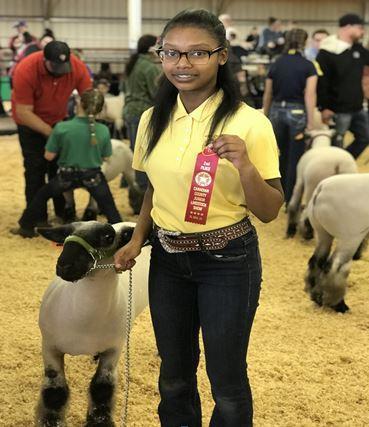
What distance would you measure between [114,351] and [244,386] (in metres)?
0.78

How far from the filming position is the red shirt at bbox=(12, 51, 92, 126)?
220 inches

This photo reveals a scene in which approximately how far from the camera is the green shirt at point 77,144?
18.2ft

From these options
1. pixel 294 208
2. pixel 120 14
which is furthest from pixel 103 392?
pixel 120 14

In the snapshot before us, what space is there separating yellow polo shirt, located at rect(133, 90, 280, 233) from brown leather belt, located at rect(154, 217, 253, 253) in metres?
0.02

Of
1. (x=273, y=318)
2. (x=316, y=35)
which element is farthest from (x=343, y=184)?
(x=316, y=35)

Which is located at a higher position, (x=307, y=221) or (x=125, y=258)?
(x=125, y=258)

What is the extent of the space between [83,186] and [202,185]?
155 inches

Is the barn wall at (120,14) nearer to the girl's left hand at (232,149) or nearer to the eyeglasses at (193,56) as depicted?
the eyeglasses at (193,56)

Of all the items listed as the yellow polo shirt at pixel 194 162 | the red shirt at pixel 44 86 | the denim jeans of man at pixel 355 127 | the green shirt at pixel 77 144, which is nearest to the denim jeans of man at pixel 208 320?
the yellow polo shirt at pixel 194 162

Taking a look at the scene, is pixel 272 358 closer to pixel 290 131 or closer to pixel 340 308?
pixel 340 308

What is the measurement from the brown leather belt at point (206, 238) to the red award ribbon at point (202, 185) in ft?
0.25

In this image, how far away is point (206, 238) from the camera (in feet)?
6.63

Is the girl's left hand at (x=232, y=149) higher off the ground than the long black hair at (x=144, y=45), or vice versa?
the girl's left hand at (x=232, y=149)

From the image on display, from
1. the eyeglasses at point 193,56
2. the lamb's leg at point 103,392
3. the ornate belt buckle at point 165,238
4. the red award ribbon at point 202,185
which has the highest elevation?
the eyeglasses at point 193,56
